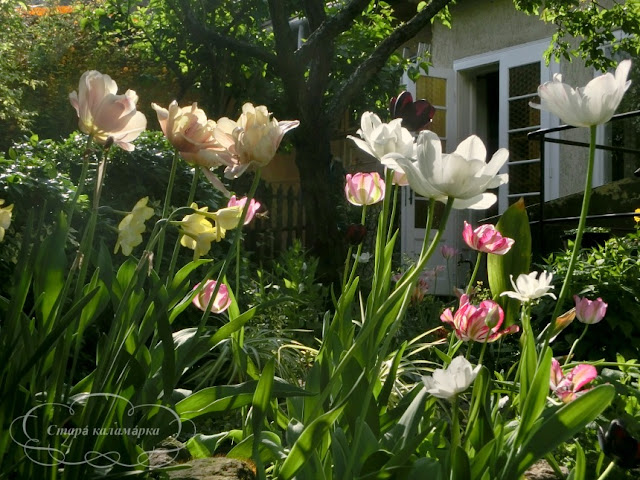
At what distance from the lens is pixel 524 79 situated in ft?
29.6

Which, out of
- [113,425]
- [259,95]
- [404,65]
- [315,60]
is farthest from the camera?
[259,95]

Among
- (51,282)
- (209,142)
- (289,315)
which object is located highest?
(209,142)

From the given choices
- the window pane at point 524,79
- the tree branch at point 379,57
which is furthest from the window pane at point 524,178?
the tree branch at point 379,57

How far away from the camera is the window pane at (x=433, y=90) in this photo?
9.48 metres

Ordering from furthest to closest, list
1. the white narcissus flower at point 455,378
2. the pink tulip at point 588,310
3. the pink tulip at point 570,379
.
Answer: the pink tulip at point 588,310, the pink tulip at point 570,379, the white narcissus flower at point 455,378

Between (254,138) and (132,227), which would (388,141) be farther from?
(132,227)

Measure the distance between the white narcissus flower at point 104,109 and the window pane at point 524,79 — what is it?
26.1 feet

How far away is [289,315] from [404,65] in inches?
195

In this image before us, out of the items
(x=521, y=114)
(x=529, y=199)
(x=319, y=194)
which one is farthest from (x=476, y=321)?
(x=521, y=114)

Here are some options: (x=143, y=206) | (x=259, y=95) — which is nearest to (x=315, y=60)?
(x=259, y=95)

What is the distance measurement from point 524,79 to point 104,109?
320 inches

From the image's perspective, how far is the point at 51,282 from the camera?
1469 mm

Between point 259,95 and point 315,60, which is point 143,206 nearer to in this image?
point 315,60

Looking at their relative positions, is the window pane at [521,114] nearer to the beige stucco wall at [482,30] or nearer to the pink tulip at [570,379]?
the beige stucco wall at [482,30]
